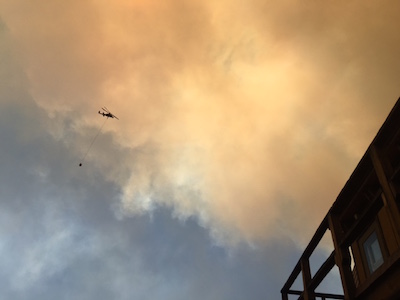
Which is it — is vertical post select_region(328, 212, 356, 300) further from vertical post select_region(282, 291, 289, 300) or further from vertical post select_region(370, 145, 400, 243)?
vertical post select_region(282, 291, 289, 300)

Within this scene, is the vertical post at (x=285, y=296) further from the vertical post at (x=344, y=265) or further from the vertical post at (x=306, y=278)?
the vertical post at (x=344, y=265)

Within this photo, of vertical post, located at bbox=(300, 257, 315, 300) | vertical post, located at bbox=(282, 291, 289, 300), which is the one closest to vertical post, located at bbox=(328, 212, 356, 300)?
vertical post, located at bbox=(300, 257, 315, 300)

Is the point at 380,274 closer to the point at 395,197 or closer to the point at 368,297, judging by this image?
the point at 368,297

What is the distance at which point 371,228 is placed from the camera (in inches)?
371

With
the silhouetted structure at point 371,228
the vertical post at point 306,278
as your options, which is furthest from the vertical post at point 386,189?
the vertical post at point 306,278

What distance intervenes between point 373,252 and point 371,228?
0.64 m

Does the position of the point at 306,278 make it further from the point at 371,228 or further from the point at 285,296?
the point at 285,296

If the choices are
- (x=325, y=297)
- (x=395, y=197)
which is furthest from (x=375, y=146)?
(x=325, y=297)

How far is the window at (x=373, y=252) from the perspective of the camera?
8.95 metres

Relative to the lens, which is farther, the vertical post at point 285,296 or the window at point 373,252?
the vertical post at point 285,296

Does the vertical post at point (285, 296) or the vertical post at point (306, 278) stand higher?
the vertical post at point (285, 296)

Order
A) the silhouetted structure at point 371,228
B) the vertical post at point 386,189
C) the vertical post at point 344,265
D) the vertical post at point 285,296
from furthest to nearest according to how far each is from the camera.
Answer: the vertical post at point 285,296 → the vertical post at point 344,265 → the silhouetted structure at point 371,228 → the vertical post at point 386,189

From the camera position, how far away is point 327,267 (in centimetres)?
834

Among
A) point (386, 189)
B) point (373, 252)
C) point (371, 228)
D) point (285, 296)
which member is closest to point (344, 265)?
point (386, 189)
